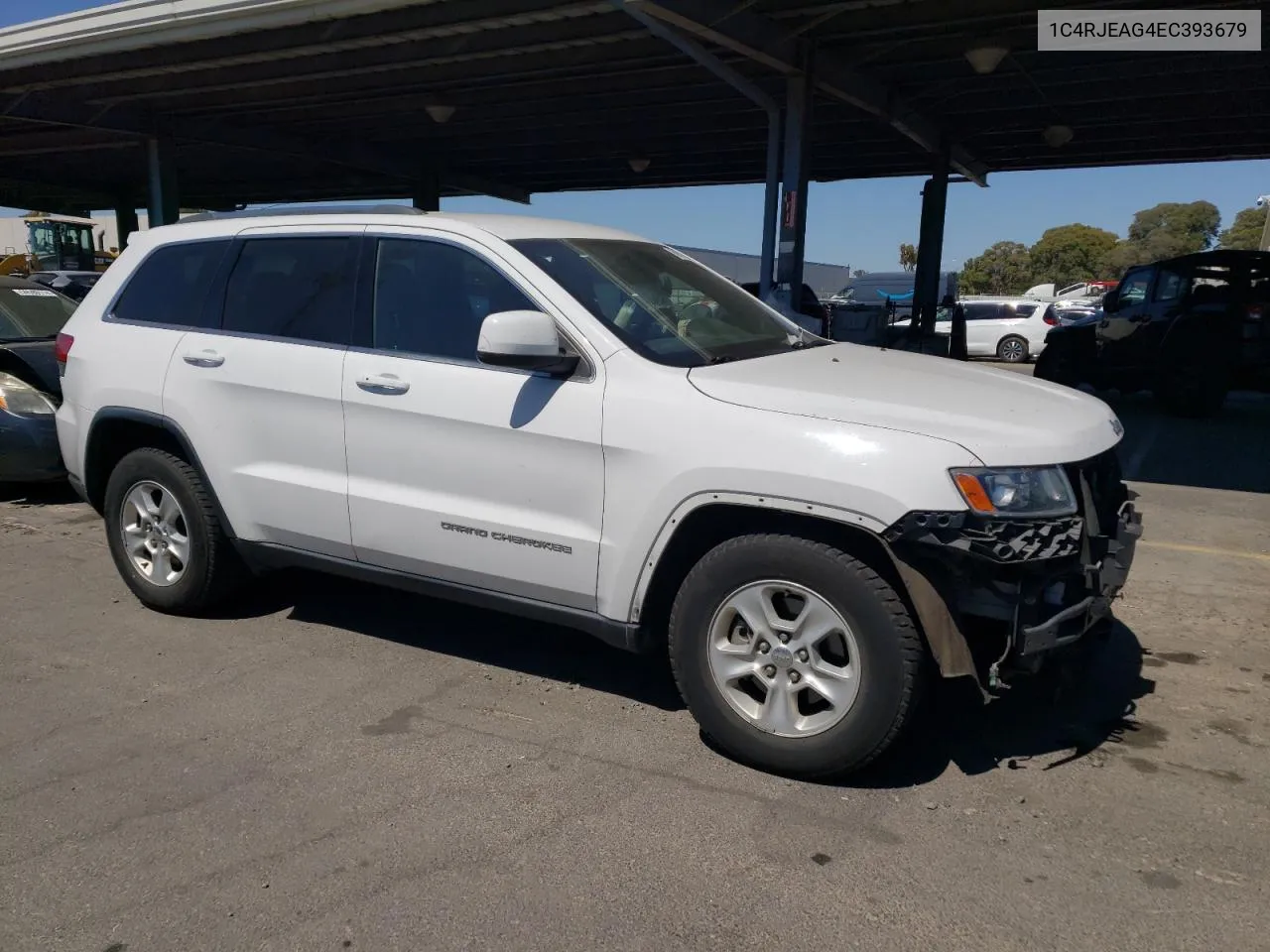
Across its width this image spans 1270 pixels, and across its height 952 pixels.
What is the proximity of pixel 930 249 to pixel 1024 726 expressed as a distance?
1695 centimetres

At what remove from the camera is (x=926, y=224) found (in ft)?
63.5

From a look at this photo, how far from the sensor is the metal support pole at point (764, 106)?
1020 centimetres

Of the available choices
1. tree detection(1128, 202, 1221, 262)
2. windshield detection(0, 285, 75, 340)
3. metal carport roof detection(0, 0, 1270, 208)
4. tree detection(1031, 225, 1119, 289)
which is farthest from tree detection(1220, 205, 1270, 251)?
windshield detection(0, 285, 75, 340)

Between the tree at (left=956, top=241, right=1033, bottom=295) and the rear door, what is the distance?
6993 cm

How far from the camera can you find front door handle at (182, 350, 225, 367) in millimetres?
4535

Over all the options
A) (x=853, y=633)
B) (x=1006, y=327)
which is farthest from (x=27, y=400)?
(x=1006, y=327)

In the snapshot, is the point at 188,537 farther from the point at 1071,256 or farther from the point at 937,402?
the point at 1071,256

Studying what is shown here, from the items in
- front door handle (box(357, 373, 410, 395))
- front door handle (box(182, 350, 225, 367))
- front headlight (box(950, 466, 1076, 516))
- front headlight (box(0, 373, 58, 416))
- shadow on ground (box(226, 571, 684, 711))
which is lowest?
shadow on ground (box(226, 571, 684, 711))

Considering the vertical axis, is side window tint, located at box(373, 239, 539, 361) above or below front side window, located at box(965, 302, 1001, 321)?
above

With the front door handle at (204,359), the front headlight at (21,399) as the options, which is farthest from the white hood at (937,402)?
the front headlight at (21,399)

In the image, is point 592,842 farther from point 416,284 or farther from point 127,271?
point 127,271

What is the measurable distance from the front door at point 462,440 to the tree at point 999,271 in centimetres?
7012

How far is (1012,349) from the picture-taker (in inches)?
936

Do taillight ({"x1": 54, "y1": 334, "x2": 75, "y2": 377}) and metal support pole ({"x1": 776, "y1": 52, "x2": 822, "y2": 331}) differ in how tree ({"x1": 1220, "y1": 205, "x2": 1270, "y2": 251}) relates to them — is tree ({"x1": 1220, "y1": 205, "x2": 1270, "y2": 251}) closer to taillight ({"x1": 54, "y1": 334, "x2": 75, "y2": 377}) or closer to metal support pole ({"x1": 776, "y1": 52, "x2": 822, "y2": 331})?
metal support pole ({"x1": 776, "y1": 52, "x2": 822, "y2": 331})
